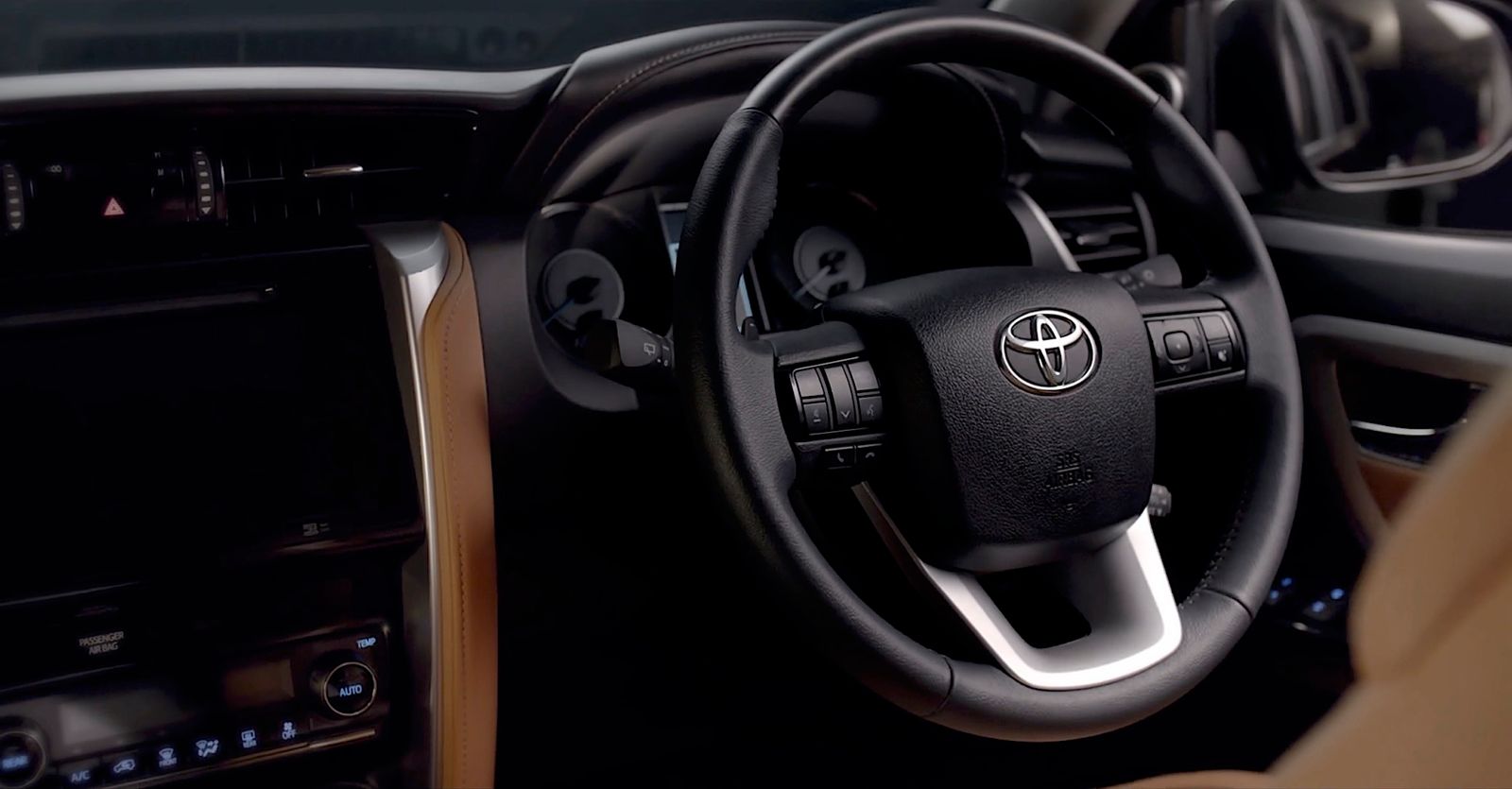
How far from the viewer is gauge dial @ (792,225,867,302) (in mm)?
1500

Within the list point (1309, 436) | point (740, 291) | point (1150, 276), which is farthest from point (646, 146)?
point (1309, 436)

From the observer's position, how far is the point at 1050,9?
1688mm

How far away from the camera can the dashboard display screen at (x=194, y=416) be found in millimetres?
1171

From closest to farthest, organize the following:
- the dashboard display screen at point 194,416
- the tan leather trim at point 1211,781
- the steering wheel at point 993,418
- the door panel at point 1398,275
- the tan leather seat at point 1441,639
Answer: the tan leather seat at point 1441,639
the tan leather trim at point 1211,781
the steering wheel at point 993,418
the dashboard display screen at point 194,416
the door panel at point 1398,275

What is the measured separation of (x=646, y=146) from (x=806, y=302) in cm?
25

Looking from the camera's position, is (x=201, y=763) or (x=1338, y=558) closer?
(x=201, y=763)

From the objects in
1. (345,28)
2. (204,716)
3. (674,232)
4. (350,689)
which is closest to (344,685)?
(350,689)

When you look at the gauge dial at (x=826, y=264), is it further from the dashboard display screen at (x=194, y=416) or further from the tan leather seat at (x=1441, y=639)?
the tan leather seat at (x=1441, y=639)

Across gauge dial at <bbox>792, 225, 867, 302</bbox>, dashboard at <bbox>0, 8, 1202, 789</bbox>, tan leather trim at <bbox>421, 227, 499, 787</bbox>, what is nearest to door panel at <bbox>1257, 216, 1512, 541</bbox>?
dashboard at <bbox>0, 8, 1202, 789</bbox>

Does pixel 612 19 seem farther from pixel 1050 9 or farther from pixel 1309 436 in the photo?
pixel 1309 436

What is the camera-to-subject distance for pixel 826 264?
4.99 feet

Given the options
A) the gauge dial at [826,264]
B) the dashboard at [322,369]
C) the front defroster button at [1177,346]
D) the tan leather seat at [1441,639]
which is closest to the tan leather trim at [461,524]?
the dashboard at [322,369]

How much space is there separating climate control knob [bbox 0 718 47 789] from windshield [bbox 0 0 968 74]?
23.5 inches

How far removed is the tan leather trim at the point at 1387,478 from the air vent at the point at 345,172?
3.62ft
